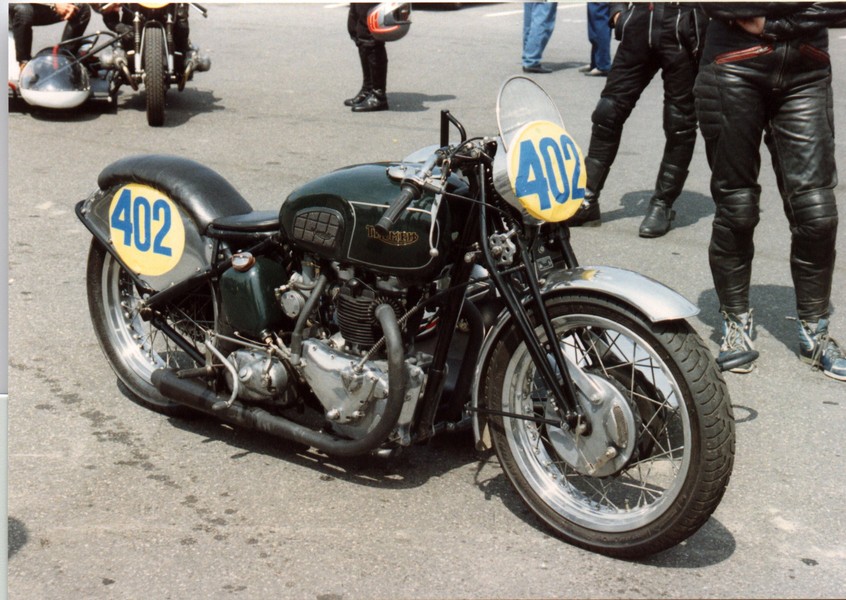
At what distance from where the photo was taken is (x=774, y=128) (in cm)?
471

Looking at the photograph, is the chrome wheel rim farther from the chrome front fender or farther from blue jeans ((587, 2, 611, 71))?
blue jeans ((587, 2, 611, 71))

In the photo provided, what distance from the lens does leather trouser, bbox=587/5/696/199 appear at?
254 inches

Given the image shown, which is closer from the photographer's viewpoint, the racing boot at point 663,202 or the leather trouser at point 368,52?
the racing boot at point 663,202

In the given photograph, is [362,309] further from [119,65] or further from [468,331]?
[119,65]

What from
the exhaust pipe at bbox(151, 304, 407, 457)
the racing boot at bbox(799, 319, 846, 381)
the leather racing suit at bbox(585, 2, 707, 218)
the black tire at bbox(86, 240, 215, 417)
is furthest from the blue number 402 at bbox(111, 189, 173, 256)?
the leather racing suit at bbox(585, 2, 707, 218)

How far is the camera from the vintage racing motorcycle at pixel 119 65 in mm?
8992

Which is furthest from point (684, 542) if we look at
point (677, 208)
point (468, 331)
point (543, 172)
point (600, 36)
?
point (600, 36)

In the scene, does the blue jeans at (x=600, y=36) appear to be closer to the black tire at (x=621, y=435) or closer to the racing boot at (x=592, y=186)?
the racing boot at (x=592, y=186)

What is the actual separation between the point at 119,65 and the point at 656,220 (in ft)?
14.7

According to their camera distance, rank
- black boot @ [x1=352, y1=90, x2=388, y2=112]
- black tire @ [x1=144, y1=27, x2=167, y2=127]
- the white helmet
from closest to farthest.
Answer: black tire @ [x1=144, y1=27, x2=167, y2=127]
the white helmet
black boot @ [x1=352, y1=90, x2=388, y2=112]

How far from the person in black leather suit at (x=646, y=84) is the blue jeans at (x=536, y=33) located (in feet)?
18.7

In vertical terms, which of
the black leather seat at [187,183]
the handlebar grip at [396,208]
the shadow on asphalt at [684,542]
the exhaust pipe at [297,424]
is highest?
the handlebar grip at [396,208]

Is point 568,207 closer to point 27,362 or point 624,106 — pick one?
point 27,362

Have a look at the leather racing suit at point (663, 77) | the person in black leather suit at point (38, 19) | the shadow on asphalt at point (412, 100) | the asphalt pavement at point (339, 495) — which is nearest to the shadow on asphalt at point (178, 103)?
the person in black leather suit at point (38, 19)
